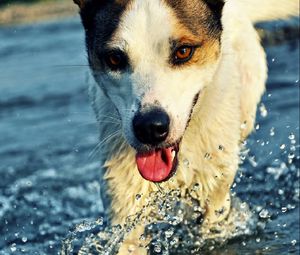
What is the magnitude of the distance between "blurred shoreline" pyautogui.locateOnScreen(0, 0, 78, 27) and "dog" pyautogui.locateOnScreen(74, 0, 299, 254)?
48.9ft

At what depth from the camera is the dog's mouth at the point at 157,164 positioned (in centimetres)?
509

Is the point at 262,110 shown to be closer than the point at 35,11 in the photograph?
Yes

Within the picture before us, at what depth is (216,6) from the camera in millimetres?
5562

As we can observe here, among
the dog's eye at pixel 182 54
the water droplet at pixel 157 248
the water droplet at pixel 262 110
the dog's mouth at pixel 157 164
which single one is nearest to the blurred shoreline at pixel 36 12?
the water droplet at pixel 262 110

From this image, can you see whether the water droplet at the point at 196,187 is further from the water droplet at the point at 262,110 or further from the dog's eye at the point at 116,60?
the water droplet at the point at 262,110

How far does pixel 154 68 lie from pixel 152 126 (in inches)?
14.9

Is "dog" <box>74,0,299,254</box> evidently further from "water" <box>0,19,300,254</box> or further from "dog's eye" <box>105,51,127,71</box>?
"water" <box>0,19,300,254</box>

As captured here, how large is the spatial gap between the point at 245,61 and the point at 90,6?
1.51 metres

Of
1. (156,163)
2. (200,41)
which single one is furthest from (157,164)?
(200,41)

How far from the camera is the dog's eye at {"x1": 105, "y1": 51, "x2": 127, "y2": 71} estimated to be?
16.5 feet

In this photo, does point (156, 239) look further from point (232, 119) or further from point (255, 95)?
point (255, 95)

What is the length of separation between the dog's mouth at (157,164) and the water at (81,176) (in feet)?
1.56

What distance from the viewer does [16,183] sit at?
8.32 m

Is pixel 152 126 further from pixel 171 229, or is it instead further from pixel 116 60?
pixel 171 229
